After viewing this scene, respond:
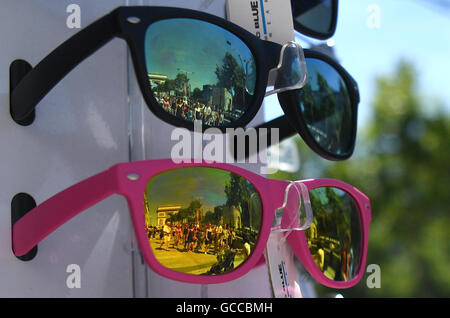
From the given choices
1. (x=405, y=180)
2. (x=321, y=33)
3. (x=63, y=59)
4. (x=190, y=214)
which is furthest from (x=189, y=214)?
(x=405, y=180)

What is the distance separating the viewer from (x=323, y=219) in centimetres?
42

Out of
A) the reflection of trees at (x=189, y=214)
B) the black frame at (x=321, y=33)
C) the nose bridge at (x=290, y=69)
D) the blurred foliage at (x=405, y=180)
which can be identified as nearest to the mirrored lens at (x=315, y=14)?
the black frame at (x=321, y=33)

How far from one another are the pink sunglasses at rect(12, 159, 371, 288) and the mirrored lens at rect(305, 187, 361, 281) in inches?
0.6

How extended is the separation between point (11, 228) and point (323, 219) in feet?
0.76

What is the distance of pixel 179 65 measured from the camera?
1.04 feet

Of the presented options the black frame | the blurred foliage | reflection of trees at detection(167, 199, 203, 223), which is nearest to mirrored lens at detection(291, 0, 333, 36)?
the black frame

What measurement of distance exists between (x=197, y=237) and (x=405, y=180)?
17.5ft

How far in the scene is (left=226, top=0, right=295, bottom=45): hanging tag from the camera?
385 millimetres

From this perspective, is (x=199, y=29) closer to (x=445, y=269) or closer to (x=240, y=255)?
(x=240, y=255)

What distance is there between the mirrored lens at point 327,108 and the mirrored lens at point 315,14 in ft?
0.18

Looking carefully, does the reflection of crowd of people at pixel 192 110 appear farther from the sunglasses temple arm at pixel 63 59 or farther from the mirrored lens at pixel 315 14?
the mirrored lens at pixel 315 14

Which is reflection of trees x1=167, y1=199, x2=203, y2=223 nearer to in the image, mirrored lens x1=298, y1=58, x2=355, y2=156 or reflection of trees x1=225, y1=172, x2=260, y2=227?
reflection of trees x1=225, y1=172, x2=260, y2=227

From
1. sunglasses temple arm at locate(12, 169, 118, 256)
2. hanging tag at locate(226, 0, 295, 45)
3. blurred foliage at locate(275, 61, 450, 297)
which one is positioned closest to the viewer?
sunglasses temple arm at locate(12, 169, 118, 256)

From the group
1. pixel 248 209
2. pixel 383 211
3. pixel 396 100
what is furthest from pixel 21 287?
pixel 396 100
